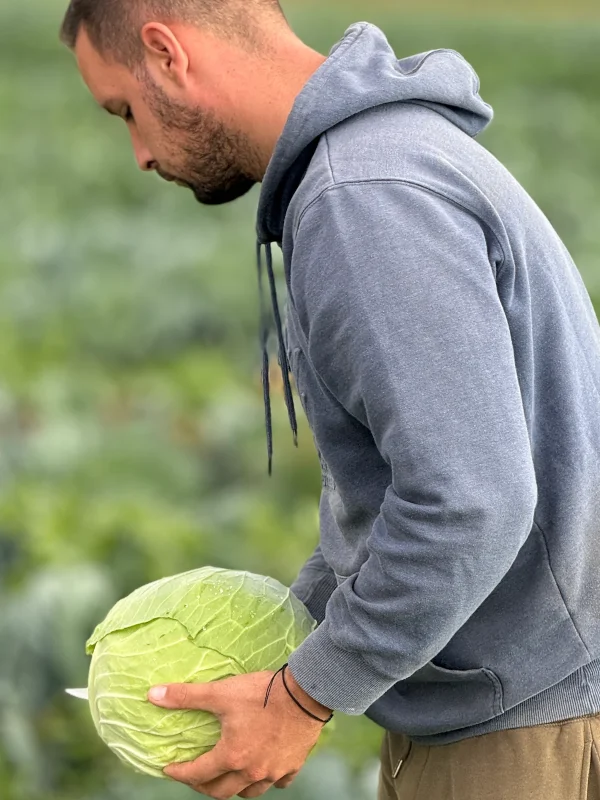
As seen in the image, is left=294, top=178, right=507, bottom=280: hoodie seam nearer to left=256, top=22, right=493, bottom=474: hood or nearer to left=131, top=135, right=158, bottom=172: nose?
left=256, top=22, right=493, bottom=474: hood

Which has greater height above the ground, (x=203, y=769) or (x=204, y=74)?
(x=204, y=74)

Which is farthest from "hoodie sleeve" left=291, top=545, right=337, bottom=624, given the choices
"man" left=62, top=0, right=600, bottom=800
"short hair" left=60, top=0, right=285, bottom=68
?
"short hair" left=60, top=0, right=285, bottom=68

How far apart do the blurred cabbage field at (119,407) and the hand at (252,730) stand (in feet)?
3.89

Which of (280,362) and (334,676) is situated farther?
(280,362)

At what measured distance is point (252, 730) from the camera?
6.01 ft

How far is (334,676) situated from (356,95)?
850 millimetres

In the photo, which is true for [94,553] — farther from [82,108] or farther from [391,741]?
[82,108]

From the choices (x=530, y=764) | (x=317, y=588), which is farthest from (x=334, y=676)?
(x=317, y=588)

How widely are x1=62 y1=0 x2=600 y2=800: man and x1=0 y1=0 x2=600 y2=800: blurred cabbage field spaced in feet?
4.08

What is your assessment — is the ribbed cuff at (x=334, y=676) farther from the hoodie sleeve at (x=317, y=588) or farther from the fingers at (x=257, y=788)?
the hoodie sleeve at (x=317, y=588)

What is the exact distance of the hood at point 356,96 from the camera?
171cm

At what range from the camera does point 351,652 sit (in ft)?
5.68

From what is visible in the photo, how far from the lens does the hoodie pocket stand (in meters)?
1.89

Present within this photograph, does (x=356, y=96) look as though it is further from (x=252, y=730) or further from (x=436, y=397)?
(x=252, y=730)
